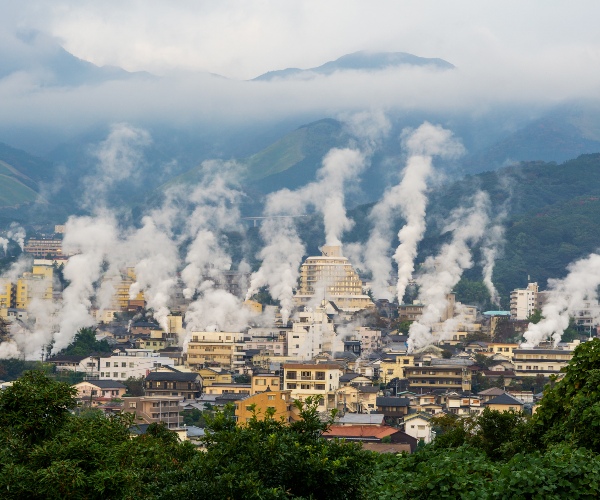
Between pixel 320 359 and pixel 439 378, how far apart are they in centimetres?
639

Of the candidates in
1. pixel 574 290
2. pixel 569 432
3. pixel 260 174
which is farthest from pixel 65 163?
pixel 569 432

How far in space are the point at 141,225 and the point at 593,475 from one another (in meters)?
97.8

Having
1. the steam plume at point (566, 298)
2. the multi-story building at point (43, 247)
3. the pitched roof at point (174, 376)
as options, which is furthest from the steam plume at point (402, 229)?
the pitched roof at point (174, 376)

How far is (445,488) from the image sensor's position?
10617 millimetres

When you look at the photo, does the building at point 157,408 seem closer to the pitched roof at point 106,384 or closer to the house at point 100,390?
the house at point 100,390

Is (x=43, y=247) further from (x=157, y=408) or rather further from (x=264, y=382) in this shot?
(x=157, y=408)

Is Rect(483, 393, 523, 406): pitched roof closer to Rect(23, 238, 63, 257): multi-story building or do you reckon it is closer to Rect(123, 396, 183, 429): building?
Rect(123, 396, 183, 429): building

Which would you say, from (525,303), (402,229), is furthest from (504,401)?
(402,229)

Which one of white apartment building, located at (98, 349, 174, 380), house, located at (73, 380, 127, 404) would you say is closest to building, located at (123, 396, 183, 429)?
house, located at (73, 380, 127, 404)

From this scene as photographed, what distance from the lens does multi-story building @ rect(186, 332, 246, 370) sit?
57000mm

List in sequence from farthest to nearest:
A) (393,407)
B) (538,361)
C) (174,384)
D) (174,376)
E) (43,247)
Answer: (43,247) < (538,361) < (174,376) < (174,384) < (393,407)

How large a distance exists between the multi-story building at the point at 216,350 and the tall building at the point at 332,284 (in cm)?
1667

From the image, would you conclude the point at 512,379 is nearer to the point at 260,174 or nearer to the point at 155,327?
the point at 155,327

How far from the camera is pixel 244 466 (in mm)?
10820
